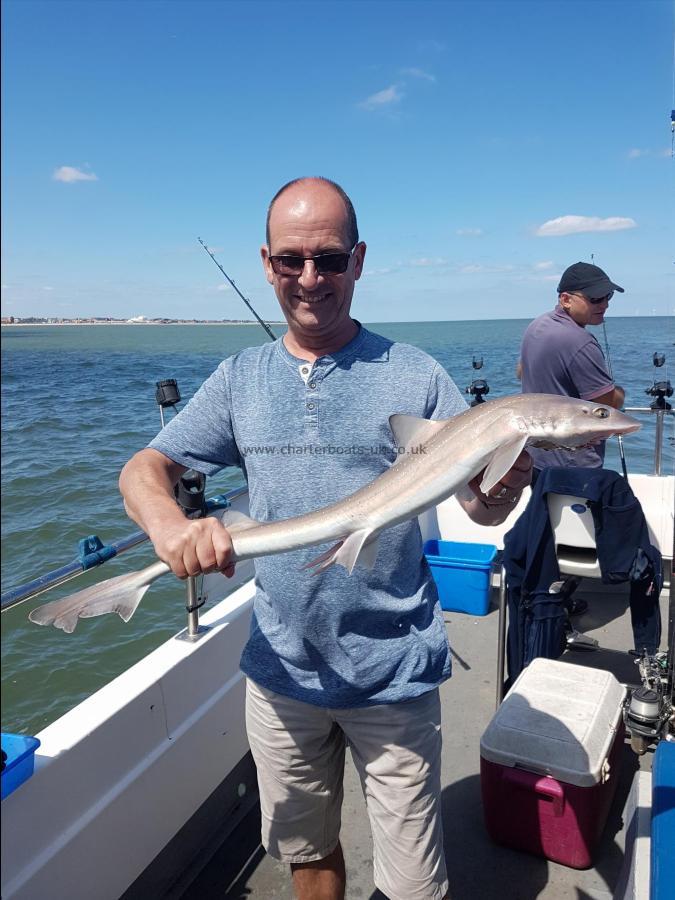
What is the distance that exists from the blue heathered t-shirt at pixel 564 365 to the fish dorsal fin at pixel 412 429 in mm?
2428

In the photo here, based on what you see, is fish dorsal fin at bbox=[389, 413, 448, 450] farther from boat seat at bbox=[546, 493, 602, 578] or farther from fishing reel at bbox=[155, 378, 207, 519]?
boat seat at bbox=[546, 493, 602, 578]

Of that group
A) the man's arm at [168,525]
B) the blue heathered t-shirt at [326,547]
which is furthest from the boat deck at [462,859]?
the man's arm at [168,525]

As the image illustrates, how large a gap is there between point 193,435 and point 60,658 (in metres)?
6.85

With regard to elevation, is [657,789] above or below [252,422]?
below

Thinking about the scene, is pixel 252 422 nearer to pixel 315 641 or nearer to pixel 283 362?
pixel 283 362

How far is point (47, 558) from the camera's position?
1111 cm

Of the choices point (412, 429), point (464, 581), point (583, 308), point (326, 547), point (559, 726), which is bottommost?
point (464, 581)

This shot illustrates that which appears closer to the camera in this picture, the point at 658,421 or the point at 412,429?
the point at 412,429

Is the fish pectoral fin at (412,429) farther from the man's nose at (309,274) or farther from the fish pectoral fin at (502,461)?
the man's nose at (309,274)

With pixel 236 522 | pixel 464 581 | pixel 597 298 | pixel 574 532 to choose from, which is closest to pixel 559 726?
pixel 574 532

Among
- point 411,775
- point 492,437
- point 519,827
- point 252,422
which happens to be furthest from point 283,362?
point 519,827

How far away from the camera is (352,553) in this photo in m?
1.89

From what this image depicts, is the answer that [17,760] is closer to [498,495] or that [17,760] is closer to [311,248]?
[498,495]

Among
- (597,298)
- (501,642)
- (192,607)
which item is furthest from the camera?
(597,298)
